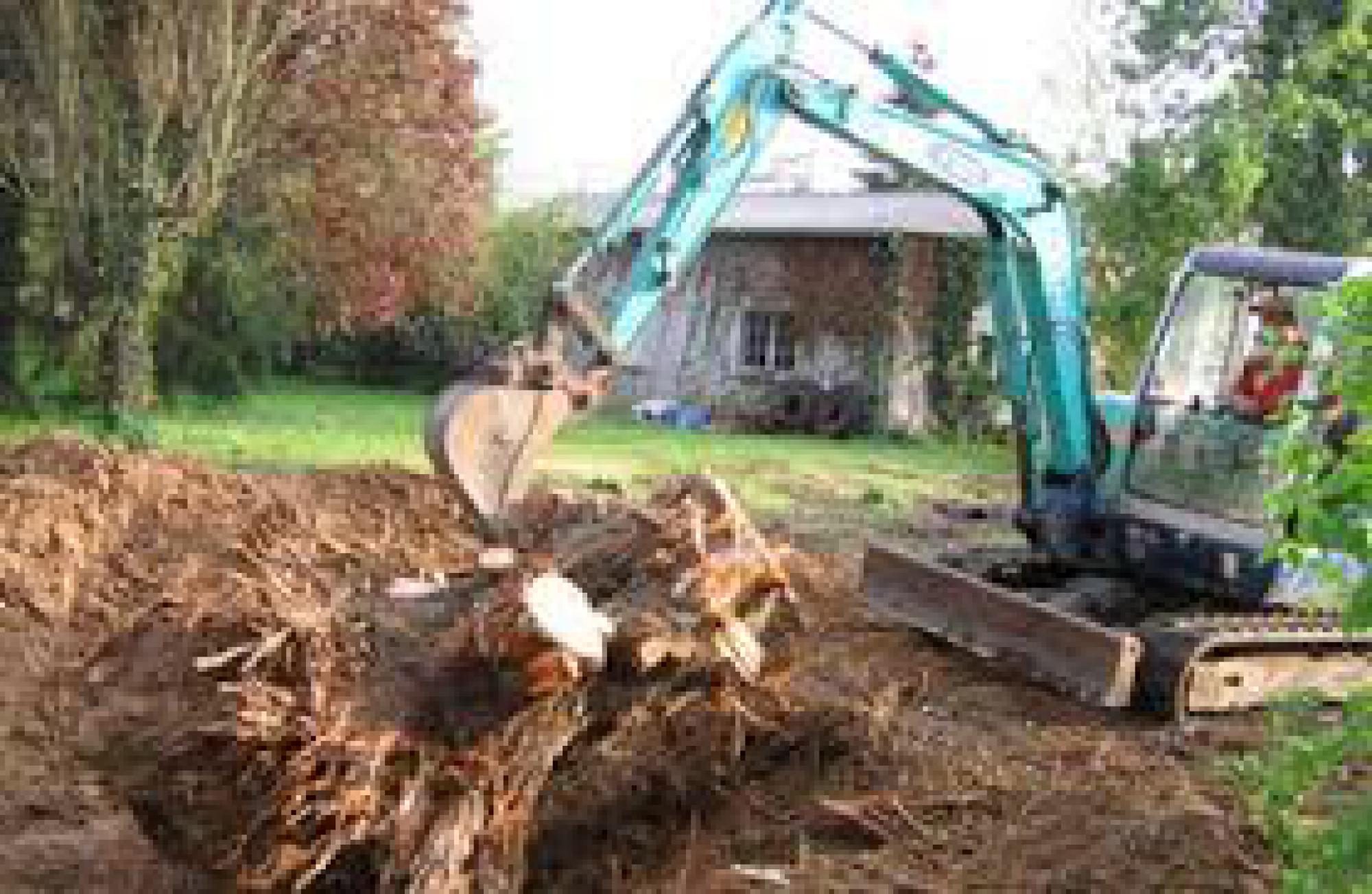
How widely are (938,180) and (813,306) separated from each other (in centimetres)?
1652

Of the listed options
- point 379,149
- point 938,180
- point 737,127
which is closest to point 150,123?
point 379,149

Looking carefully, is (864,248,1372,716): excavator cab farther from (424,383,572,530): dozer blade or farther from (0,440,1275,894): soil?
(424,383,572,530): dozer blade

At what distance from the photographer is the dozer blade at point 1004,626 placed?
8250 mm

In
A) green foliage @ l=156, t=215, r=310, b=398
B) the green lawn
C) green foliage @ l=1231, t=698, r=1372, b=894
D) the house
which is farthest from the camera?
the house

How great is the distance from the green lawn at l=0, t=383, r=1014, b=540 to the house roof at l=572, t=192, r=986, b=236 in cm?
312

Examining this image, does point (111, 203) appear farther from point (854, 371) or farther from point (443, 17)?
point (854, 371)

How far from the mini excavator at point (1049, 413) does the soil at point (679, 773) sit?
43cm

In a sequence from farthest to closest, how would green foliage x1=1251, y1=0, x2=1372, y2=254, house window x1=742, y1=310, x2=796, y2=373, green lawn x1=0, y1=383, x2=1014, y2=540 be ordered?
1. house window x1=742, y1=310, x2=796, y2=373
2. green foliage x1=1251, y1=0, x2=1372, y2=254
3. green lawn x1=0, y1=383, x2=1014, y2=540

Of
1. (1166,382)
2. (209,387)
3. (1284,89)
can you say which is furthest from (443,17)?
(1166,382)

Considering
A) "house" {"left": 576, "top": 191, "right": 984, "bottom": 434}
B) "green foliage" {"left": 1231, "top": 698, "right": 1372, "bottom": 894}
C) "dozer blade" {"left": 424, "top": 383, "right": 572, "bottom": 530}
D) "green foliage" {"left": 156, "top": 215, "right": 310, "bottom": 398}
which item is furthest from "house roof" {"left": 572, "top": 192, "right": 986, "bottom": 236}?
"green foliage" {"left": 1231, "top": 698, "right": 1372, "bottom": 894}

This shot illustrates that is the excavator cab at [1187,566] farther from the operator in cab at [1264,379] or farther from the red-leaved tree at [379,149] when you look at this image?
the red-leaved tree at [379,149]

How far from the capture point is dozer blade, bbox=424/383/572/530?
8.38 meters

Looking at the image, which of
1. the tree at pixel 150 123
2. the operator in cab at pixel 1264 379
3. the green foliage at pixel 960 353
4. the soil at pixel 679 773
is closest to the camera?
the soil at pixel 679 773

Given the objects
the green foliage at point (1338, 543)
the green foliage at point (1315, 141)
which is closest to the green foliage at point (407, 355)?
the green foliage at point (1315, 141)
